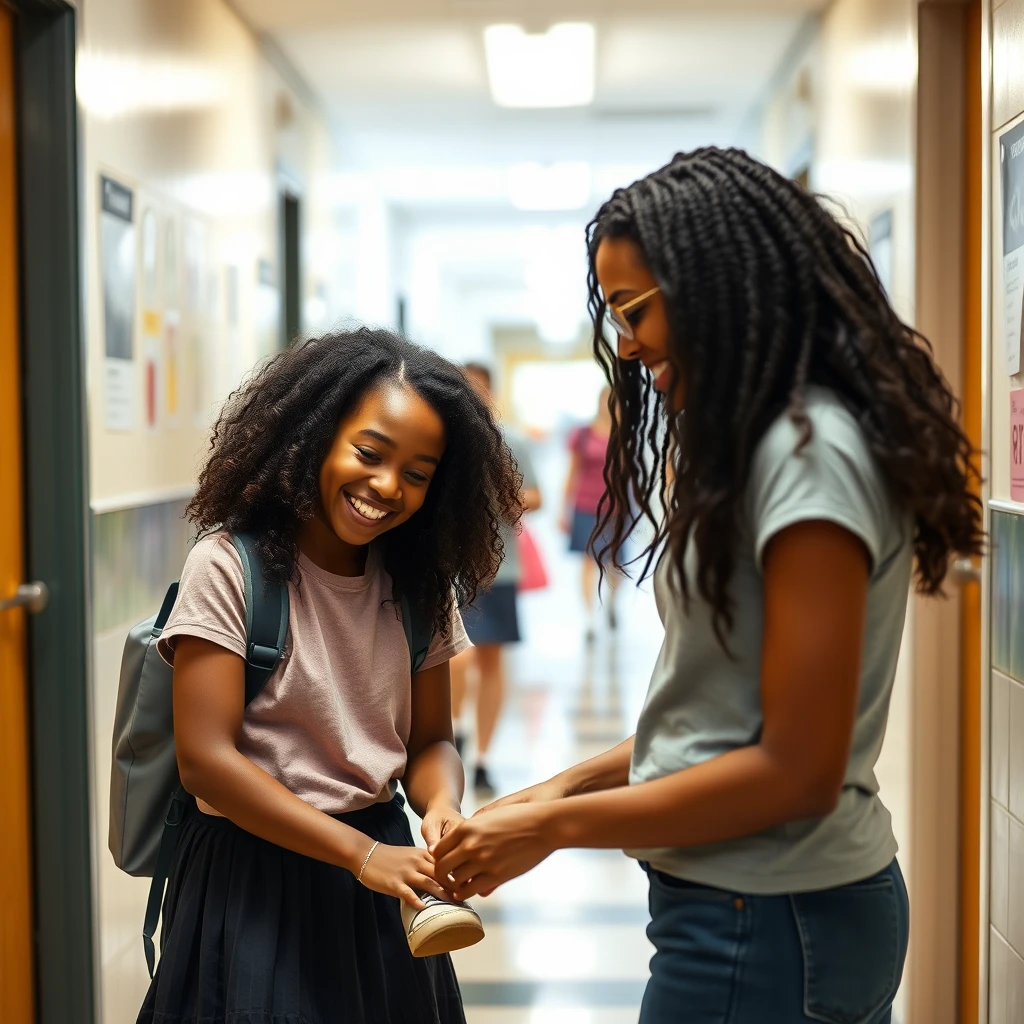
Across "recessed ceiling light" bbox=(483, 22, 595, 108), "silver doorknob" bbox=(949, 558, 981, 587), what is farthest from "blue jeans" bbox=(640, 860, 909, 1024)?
"recessed ceiling light" bbox=(483, 22, 595, 108)

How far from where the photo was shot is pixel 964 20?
2744mm

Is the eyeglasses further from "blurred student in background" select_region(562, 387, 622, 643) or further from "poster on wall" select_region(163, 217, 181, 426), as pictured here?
"blurred student in background" select_region(562, 387, 622, 643)

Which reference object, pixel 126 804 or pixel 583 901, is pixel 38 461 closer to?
pixel 126 804

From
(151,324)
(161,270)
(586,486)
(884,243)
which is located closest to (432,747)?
(151,324)

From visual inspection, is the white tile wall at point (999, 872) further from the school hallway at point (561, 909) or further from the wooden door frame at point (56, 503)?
the wooden door frame at point (56, 503)

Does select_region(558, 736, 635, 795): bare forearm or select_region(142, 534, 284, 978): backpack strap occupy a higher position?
select_region(142, 534, 284, 978): backpack strap

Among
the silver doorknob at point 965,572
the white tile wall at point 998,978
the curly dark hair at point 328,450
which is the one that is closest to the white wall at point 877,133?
the silver doorknob at point 965,572

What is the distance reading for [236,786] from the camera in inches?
54.2

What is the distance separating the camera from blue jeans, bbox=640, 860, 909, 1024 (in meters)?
1.17

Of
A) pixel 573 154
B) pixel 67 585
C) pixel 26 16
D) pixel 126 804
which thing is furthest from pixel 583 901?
pixel 573 154

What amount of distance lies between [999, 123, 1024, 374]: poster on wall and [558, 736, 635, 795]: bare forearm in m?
1.07

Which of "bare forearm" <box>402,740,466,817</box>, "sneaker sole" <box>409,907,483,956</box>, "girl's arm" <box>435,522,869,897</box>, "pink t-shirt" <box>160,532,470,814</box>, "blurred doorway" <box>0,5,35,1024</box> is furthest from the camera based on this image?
"blurred doorway" <box>0,5,35,1024</box>

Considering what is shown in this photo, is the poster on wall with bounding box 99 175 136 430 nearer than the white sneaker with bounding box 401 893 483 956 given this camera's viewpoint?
No

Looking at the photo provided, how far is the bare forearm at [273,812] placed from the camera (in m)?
1.38
